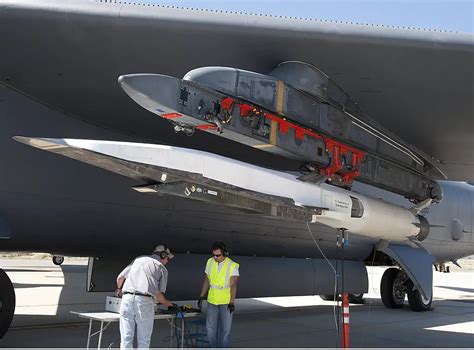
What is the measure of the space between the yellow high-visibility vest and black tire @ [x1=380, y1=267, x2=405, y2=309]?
32.1 feet

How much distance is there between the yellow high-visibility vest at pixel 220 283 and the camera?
7.26 metres

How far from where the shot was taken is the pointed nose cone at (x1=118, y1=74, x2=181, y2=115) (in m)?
5.91

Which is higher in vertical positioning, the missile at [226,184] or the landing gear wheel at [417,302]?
the missile at [226,184]

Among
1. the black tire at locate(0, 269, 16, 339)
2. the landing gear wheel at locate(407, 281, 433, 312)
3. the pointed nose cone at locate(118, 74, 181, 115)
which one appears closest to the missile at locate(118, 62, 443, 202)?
the pointed nose cone at locate(118, 74, 181, 115)

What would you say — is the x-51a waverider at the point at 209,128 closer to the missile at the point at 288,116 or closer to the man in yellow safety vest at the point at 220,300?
the missile at the point at 288,116

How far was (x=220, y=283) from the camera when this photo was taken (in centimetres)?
730

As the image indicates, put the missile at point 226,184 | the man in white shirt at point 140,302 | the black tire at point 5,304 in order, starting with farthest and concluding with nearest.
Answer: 1. the black tire at point 5,304
2. the missile at point 226,184
3. the man in white shirt at point 140,302

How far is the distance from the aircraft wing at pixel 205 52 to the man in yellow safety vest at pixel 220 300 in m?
2.83

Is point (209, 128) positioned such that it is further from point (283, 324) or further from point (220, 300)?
point (283, 324)

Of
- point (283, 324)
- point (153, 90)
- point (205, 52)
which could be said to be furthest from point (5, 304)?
point (283, 324)

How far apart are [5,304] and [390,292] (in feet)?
36.7

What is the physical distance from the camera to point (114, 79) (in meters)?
8.02

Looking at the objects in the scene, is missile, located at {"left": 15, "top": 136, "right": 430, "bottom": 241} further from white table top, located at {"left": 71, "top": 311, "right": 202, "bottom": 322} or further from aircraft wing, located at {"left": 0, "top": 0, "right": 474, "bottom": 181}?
white table top, located at {"left": 71, "top": 311, "right": 202, "bottom": 322}

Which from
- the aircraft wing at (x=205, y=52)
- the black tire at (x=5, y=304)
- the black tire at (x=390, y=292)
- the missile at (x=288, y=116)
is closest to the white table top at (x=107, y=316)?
the black tire at (x=5, y=304)
